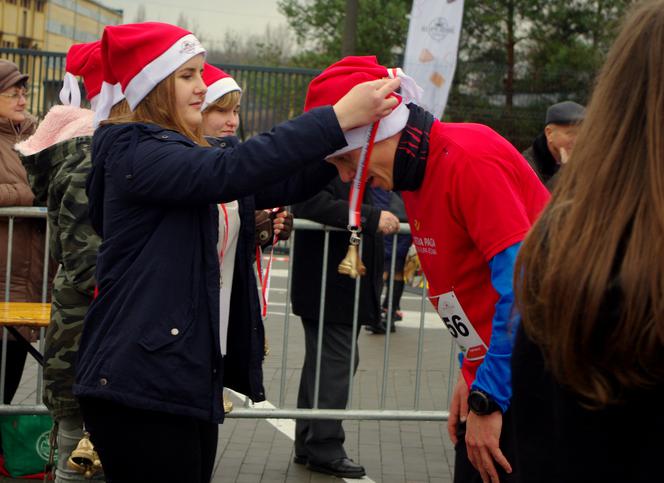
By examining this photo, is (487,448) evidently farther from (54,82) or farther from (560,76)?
(560,76)

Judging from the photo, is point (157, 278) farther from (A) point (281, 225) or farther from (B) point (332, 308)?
(B) point (332, 308)

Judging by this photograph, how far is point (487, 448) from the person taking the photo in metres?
2.48

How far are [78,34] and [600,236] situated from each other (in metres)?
76.3

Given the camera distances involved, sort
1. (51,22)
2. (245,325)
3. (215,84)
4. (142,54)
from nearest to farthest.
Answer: (142,54)
(245,325)
(215,84)
(51,22)

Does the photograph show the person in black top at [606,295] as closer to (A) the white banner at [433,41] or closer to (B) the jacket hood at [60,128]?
(B) the jacket hood at [60,128]

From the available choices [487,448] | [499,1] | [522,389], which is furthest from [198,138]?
[499,1]

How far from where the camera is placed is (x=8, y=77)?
5680 mm

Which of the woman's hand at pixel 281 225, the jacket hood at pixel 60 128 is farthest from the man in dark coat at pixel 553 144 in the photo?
the jacket hood at pixel 60 128

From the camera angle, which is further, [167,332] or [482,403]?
[167,332]

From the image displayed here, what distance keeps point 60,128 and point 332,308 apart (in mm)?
1689

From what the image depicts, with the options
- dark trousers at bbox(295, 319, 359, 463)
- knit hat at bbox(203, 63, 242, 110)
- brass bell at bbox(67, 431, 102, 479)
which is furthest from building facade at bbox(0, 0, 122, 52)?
brass bell at bbox(67, 431, 102, 479)

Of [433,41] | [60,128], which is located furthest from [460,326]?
[433,41]

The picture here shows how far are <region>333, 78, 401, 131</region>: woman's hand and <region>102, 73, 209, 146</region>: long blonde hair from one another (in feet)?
1.75

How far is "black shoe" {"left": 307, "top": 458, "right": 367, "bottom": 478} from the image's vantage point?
5.32 metres
